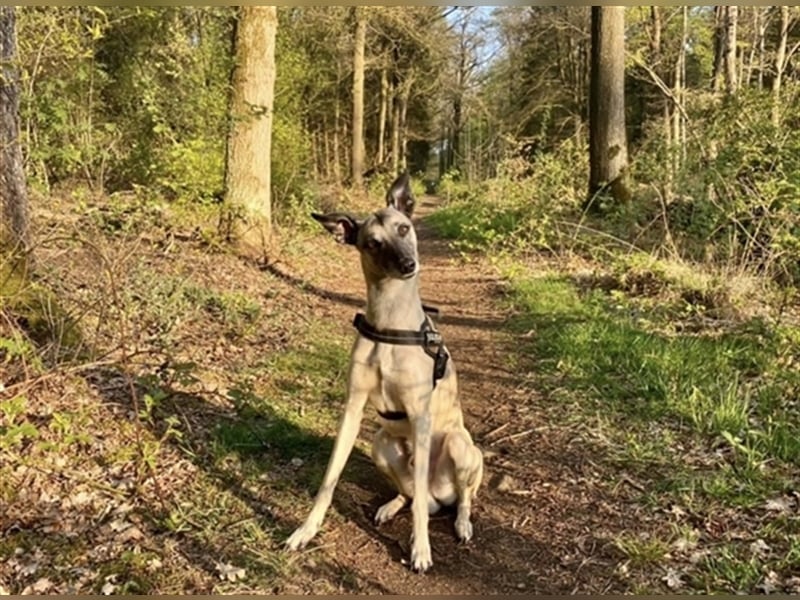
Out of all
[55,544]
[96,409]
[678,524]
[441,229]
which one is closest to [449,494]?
[678,524]

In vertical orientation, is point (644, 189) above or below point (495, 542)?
above

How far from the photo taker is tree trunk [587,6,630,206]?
11914 millimetres

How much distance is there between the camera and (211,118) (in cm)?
1013

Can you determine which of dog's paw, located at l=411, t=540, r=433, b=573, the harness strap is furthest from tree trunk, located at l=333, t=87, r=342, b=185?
dog's paw, located at l=411, t=540, r=433, b=573

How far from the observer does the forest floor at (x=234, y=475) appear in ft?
10.7

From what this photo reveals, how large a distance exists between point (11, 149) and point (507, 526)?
4039 millimetres

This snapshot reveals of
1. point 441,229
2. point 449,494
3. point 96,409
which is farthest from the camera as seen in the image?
point 441,229

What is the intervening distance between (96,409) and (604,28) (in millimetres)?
10817

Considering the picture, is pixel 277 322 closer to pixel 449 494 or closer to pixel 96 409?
pixel 96 409

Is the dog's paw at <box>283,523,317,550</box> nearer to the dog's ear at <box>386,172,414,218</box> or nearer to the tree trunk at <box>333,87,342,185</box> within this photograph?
the dog's ear at <box>386,172,414,218</box>

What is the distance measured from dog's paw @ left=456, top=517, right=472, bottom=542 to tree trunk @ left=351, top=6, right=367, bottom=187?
1918cm

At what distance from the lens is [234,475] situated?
13.5ft

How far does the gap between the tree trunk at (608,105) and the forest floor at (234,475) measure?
6.51 meters

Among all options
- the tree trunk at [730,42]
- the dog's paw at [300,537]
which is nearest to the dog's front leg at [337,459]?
the dog's paw at [300,537]
